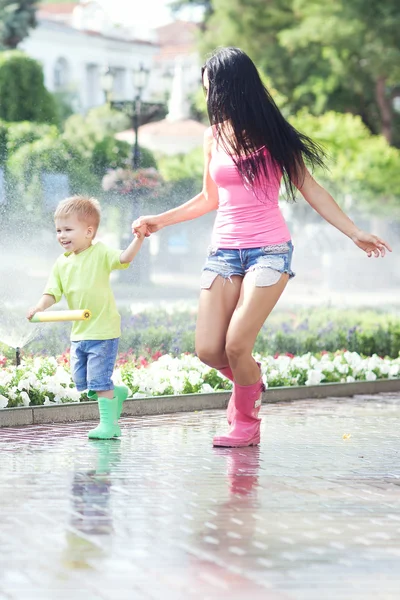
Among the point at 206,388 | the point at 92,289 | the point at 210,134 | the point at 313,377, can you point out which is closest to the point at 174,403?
the point at 206,388

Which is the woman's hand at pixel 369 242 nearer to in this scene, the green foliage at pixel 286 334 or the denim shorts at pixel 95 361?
the denim shorts at pixel 95 361

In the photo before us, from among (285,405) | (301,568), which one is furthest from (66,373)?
(301,568)

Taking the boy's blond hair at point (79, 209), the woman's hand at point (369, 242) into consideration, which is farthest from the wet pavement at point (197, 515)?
the boy's blond hair at point (79, 209)

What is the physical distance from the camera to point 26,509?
498 cm

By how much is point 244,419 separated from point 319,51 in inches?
1271

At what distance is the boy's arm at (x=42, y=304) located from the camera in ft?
22.2

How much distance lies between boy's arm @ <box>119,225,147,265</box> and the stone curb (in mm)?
1395

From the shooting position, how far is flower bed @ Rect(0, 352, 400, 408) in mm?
8172

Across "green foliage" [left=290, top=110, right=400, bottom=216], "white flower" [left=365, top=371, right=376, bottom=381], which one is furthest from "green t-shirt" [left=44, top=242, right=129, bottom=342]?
"green foliage" [left=290, top=110, right=400, bottom=216]

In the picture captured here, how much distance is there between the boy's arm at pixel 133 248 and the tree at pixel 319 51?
24870 mm

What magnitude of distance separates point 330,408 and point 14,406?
2270 mm

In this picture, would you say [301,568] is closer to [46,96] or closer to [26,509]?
[26,509]

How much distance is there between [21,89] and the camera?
26812 mm

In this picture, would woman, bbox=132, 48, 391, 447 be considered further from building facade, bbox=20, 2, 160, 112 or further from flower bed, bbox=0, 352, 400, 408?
building facade, bbox=20, 2, 160, 112
